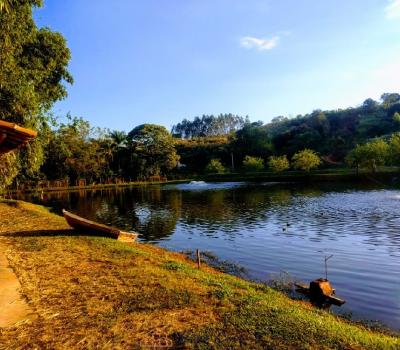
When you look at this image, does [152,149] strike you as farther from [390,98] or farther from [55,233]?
[390,98]

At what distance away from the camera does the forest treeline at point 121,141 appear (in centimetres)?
2133

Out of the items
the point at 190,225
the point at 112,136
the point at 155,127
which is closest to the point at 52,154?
the point at 112,136

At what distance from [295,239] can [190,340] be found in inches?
706

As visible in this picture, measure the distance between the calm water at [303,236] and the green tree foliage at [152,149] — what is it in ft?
197

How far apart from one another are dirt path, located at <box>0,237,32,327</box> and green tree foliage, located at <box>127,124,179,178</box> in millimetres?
93009

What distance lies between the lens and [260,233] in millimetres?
25828

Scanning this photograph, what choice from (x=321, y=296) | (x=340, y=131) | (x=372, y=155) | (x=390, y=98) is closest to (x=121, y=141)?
(x=372, y=155)

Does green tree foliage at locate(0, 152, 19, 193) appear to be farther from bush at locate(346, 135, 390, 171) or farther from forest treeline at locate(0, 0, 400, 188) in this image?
bush at locate(346, 135, 390, 171)

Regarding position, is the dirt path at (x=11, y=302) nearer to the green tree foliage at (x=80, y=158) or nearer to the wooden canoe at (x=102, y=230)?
the wooden canoe at (x=102, y=230)

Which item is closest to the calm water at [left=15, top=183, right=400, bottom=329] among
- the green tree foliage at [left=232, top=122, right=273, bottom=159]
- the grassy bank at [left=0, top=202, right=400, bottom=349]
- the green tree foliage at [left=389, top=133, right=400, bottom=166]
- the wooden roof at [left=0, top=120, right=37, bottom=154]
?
the grassy bank at [left=0, top=202, right=400, bottom=349]

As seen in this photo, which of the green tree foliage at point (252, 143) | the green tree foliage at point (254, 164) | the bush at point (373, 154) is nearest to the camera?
the bush at point (373, 154)

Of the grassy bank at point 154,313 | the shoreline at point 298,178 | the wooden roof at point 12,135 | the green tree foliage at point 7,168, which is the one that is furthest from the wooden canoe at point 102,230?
the shoreline at point 298,178

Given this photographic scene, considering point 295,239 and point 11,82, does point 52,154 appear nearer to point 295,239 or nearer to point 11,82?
point 11,82

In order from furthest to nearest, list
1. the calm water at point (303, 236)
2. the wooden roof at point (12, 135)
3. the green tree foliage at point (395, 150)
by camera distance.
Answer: the green tree foliage at point (395, 150)
the calm water at point (303, 236)
the wooden roof at point (12, 135)
